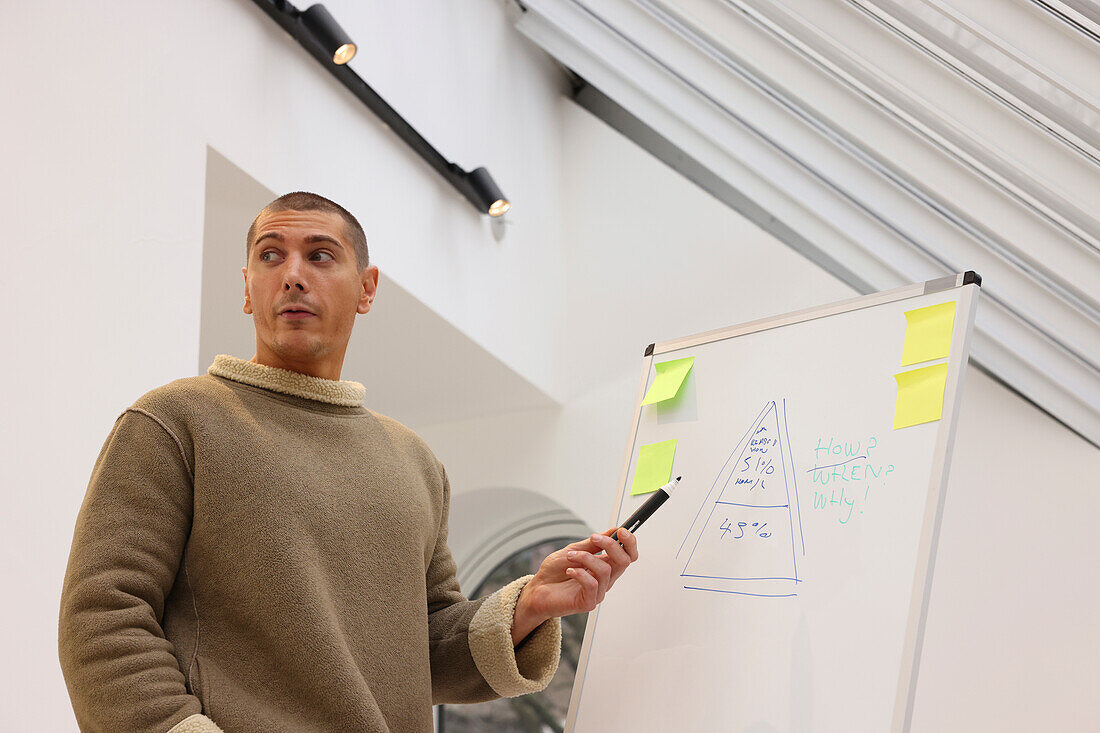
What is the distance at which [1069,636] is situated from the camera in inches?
113

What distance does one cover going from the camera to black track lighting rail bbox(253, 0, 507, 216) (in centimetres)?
248

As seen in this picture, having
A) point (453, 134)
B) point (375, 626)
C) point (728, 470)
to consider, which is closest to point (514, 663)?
point (375, 626)

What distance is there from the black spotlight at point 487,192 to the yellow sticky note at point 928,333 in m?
2.04

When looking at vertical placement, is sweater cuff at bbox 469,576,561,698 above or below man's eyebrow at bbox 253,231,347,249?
below

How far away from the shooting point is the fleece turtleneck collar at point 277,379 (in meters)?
1.28

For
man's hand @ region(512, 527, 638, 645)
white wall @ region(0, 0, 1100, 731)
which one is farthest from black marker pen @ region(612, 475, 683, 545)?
white wall @ region(0, 0, 1100, 731)

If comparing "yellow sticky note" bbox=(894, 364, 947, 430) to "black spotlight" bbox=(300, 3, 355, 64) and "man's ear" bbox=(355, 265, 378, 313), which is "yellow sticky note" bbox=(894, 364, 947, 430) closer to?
"man's ear" bbox=(355, 265, 378, 313)

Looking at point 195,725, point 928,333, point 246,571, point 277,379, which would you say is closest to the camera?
point 195,725

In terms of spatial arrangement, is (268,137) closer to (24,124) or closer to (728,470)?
(24,124)

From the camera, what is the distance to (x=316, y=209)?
1368 millimetres

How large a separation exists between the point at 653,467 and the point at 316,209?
0.78m

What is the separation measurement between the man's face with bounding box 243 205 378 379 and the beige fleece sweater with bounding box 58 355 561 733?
0.04 metres

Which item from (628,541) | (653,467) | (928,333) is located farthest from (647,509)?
(928,333)

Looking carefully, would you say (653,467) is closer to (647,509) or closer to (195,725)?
(647,509)
